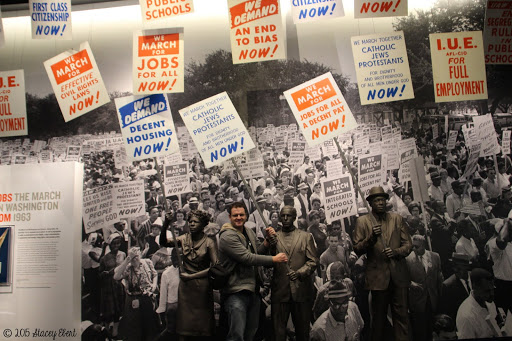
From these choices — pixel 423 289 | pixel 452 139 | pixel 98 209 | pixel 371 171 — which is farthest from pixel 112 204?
pixel 452 139

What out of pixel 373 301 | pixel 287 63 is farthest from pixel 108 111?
pixel 373 301

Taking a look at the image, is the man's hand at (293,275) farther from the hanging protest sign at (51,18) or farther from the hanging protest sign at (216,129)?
the hanging protest sign at (51,18)

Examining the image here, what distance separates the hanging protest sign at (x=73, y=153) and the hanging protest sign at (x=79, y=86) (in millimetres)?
416

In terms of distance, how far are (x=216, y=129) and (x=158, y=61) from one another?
3.39 feet

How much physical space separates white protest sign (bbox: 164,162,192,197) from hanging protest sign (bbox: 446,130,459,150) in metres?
3.03

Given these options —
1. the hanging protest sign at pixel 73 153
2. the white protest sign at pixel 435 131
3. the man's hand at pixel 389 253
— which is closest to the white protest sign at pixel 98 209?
the hanging protest sign at pixel 73 153

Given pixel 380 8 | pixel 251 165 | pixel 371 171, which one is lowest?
pixel 371 171

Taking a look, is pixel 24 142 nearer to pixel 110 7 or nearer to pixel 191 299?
pixel 110 7

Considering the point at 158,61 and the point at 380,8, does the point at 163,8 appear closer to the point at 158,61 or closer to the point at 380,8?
the point at 158,61

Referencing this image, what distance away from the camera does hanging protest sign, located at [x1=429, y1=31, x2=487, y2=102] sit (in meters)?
5.39

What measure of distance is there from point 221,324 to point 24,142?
3.27m

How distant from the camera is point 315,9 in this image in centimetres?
530

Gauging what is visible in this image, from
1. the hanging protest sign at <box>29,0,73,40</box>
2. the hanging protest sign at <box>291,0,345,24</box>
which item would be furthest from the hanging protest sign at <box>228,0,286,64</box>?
the hanging protest sign at <box>29,0,73,40</box>

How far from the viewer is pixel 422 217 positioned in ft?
18.4
